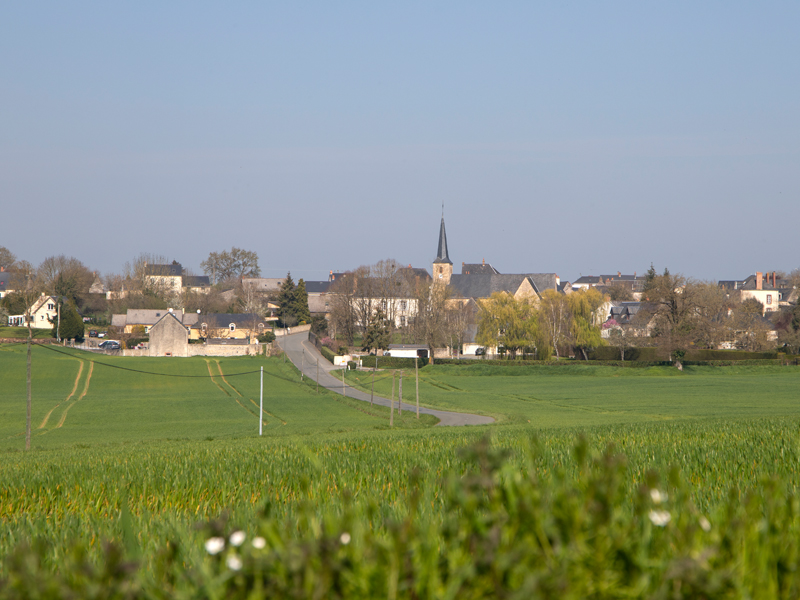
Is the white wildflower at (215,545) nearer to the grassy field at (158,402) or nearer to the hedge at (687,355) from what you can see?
the grassy field at (158,402)

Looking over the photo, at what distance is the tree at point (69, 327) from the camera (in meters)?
111

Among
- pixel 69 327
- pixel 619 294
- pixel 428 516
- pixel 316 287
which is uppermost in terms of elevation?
pixel 316 287

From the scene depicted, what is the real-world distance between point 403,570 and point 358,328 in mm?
116620

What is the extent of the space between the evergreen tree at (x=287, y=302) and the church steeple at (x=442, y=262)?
127 ft

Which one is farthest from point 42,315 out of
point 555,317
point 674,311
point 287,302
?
point 674,311

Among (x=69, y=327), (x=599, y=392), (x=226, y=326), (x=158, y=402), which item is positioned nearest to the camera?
(x=158, y=402)

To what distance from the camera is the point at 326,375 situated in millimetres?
85125

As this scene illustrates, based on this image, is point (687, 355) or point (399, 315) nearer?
point (687, 355)

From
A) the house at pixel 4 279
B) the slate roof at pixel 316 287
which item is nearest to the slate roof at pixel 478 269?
the slate roof at pixel 316 287

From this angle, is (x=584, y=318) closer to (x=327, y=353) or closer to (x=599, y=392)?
(x=599, y=392)

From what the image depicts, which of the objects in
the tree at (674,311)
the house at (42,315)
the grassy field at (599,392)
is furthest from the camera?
the house at (42,315)

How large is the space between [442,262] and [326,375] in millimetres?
82357

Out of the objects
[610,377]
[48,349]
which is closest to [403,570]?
[610,377]

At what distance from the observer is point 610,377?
85000mm
